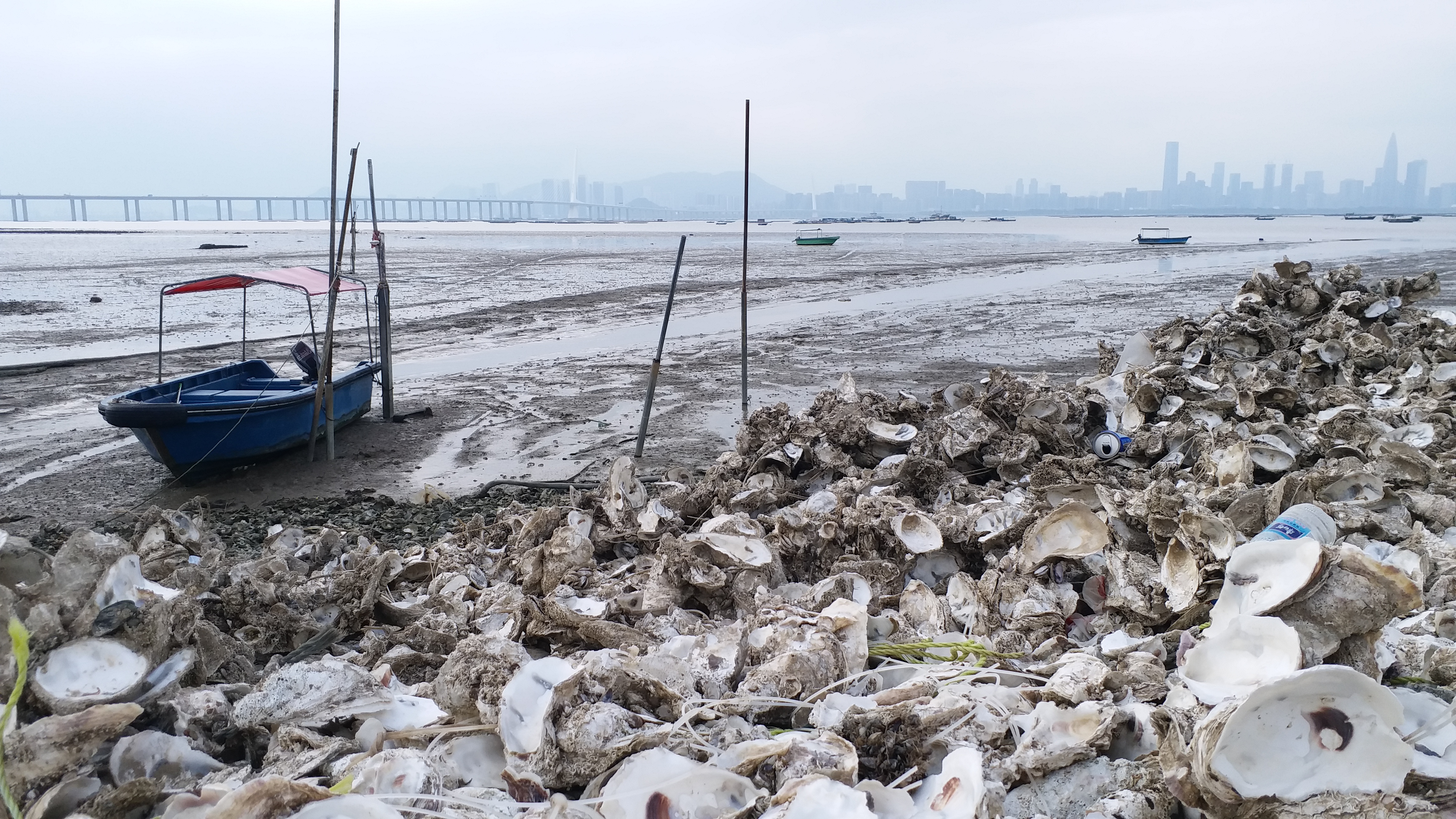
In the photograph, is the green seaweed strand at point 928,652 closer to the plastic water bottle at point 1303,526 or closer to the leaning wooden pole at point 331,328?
the plastic water bottle at point 1303,526

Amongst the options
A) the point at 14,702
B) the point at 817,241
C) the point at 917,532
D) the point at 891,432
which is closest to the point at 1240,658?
the point at 917,532

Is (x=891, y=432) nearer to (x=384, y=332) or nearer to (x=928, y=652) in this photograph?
(x=928, y=652)

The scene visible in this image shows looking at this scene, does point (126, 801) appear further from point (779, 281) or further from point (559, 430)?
point (779, 281)

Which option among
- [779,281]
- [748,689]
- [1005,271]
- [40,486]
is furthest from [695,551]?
[1005,271]

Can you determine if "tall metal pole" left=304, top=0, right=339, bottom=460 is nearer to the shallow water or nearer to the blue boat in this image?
the blue boat

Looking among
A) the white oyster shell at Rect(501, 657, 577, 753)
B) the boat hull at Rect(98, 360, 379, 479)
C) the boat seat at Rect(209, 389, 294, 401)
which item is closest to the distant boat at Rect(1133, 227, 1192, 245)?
the boat hull at Rect(98, 360, 379, 479)

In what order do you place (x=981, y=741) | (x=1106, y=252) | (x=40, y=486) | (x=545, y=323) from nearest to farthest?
(x=981, y=741) → (x=40, y=486) → (x=545, y=323) → (x=1106, y=252)

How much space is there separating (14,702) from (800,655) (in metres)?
1.95

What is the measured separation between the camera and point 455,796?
2209 millimetres

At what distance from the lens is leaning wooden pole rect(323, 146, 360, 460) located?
851 cm

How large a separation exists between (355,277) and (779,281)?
62.4 feet

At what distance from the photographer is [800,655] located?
2861 millimetres

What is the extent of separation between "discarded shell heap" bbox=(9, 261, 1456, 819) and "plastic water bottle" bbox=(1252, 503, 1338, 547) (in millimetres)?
19

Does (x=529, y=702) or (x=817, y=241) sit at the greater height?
(x=817, y=241)
